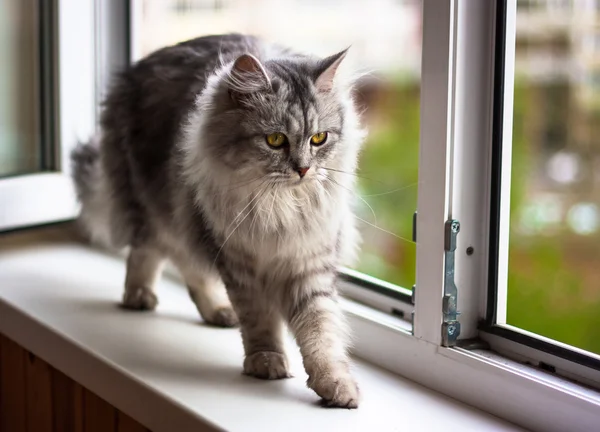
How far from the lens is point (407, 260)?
1.77m

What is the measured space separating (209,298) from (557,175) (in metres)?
0.75

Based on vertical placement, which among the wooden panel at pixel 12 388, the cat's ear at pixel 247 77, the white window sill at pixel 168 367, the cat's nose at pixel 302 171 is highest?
the cat's ear at pixel 247 77

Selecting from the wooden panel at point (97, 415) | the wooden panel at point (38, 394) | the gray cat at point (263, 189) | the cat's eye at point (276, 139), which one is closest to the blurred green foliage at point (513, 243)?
the gray cat at point (263, 189)

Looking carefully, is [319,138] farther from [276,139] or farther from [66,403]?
[66,403]

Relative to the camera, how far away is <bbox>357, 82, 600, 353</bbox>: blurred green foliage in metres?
1.44

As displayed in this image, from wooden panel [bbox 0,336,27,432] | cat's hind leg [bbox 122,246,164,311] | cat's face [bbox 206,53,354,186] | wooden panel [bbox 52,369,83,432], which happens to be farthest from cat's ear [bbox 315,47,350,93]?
wooden panel [bbox 0,336,27,432]

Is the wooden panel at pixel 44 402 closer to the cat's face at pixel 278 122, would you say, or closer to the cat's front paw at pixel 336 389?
the cat's front paw at pixel 336 389

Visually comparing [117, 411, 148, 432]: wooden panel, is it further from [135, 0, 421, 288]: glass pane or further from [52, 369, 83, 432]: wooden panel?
[135, 0, 421, 288]: glass pane

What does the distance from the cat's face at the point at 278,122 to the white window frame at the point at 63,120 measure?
0.90m

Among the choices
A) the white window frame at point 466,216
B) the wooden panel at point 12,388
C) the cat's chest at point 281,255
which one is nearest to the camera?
the white window frame at point 466,216

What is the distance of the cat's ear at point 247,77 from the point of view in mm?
1314

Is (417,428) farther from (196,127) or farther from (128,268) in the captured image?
(128,268)

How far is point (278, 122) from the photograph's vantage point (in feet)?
4.36

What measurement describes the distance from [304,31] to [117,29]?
0.59m
